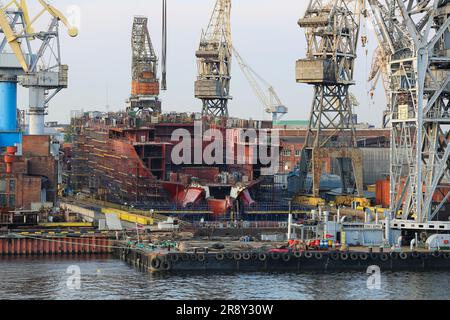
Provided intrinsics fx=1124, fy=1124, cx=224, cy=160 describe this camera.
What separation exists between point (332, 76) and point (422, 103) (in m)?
26.2

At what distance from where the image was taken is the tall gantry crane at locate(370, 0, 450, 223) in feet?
293

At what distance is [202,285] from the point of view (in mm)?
75438

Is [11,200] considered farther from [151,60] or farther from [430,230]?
Answer: [151,60]

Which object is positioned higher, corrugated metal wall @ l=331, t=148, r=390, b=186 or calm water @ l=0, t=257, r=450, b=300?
corrugated metal wall @ l=331, t=148, r=390, b=186

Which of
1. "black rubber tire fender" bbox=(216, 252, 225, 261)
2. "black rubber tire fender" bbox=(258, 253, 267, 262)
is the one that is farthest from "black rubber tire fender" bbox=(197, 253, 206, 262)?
"black rubber tire fender" bbox=(258, 253, 267, 262)

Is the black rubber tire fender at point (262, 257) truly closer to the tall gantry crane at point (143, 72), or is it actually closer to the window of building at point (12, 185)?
the window of building at point (12, 185)

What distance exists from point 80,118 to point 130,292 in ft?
319

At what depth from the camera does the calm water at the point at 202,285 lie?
71188mm

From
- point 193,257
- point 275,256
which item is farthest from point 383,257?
point 193,257

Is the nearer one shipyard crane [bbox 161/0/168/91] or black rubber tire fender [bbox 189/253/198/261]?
black rubber tire fender [bbox 189/253/198/261]

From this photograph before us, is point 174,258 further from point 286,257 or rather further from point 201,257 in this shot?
point 286,257

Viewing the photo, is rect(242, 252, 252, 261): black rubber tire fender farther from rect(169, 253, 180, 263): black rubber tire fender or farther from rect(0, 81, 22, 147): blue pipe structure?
rect(0, 81, 22, 147): blue pipe structure

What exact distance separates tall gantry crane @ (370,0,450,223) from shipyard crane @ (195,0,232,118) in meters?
58.5
